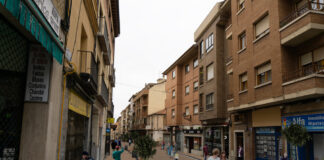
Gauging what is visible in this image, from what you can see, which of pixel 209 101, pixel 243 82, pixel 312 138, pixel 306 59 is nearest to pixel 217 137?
pixel 209 101

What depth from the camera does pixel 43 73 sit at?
17.2 ft

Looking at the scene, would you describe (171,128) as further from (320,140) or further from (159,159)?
(320,140)

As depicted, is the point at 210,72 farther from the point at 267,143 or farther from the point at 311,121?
the point at 311,121

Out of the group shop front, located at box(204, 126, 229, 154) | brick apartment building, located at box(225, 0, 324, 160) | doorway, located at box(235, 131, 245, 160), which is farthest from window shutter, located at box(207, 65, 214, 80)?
doorway, located at box(235, 131, 245, 160)

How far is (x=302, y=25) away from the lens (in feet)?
43.4

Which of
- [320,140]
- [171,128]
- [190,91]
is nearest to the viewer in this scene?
[320,140]

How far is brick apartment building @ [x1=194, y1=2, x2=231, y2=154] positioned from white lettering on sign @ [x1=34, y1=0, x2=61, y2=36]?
19.8m

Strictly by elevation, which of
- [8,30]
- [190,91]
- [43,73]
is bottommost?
[43,73]

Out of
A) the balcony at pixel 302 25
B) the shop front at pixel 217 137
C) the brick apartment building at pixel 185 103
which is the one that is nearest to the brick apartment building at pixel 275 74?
the balcony at pixel 302 25

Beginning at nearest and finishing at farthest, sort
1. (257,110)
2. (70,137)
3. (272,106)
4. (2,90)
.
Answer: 1. (2,90)
2. (70,137)
3. (272,106)
4. (257,110)

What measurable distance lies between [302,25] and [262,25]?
4.24m

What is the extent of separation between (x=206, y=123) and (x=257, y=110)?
11.0 m

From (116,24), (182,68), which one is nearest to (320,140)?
(116,24)

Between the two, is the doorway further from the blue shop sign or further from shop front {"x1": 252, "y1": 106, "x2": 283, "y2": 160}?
the blue shop sign
